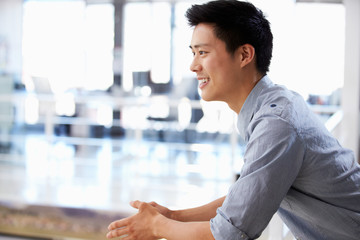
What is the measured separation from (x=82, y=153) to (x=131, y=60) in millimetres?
1178

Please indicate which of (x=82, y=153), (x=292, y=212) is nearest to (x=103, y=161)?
(x=82, y=153)

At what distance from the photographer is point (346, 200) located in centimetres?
57

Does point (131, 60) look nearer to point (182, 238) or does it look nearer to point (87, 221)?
point (87, 221)

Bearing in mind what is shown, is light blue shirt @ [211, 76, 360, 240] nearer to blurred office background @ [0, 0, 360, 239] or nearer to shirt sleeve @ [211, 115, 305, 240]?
shirt sleeve @ [211, 115, 305, 240]

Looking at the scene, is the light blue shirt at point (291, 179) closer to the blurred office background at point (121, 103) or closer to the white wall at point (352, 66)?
the blurred office background at point (121, 103)

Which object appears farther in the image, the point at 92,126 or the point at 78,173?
the point at 92,126

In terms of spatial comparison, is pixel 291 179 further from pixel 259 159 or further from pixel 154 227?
pixel 154 227

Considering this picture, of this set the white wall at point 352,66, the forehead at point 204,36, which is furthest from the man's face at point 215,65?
the white wall at point 352,66

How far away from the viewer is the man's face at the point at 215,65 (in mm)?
646

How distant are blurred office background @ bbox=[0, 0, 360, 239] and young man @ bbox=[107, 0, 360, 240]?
1927mm

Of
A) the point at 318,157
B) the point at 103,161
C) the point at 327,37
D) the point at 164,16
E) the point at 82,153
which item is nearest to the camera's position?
the point at 318,157

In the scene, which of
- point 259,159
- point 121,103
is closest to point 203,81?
point 259,159

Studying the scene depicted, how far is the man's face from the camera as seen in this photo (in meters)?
0.65

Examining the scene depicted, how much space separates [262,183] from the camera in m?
0.51
